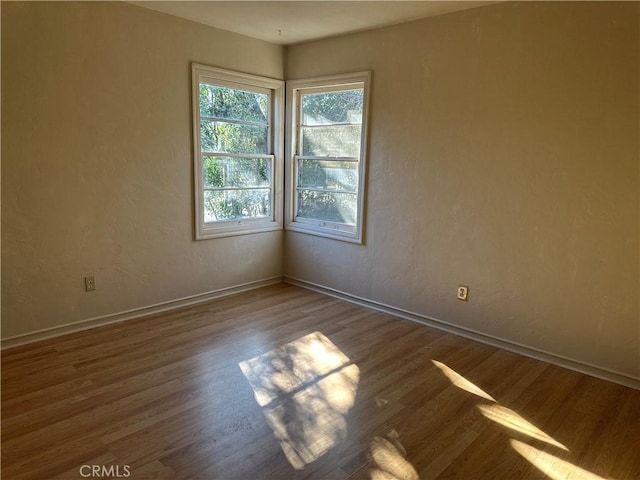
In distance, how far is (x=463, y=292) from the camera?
3.44 m

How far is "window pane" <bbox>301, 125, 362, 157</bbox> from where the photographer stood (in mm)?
4043

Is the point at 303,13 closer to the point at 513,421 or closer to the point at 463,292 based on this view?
the point at 463,292

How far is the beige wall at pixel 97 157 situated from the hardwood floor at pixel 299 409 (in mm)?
421

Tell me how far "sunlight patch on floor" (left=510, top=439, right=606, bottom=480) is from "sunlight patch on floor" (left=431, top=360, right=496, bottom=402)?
44 centimetres

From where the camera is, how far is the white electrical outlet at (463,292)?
342 centimetres

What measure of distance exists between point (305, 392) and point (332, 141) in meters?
2.54

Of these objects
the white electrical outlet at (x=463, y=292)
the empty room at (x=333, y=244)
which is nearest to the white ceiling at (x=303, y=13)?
the empty room at (x=333, y=244)

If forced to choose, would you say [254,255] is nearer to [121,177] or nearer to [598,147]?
[121,177]

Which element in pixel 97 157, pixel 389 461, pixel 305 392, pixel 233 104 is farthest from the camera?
pixel 233 104

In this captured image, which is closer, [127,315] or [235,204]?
[127,315]

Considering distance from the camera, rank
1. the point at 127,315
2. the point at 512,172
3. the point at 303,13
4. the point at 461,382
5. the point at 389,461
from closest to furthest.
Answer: the point at 389,461
the point at 461,382
the point at 512,172
the point at 303,13
the point at 127,315

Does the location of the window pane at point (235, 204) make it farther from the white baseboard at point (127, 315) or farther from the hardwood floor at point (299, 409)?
the hardwood floor at point (299, 409)

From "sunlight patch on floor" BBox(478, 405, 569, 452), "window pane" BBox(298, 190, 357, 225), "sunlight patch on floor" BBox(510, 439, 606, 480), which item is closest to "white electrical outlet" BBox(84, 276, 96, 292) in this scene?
"window pane" BBox(298, 190, 357, 225)

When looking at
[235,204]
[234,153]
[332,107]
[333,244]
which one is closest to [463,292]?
[333,244]
